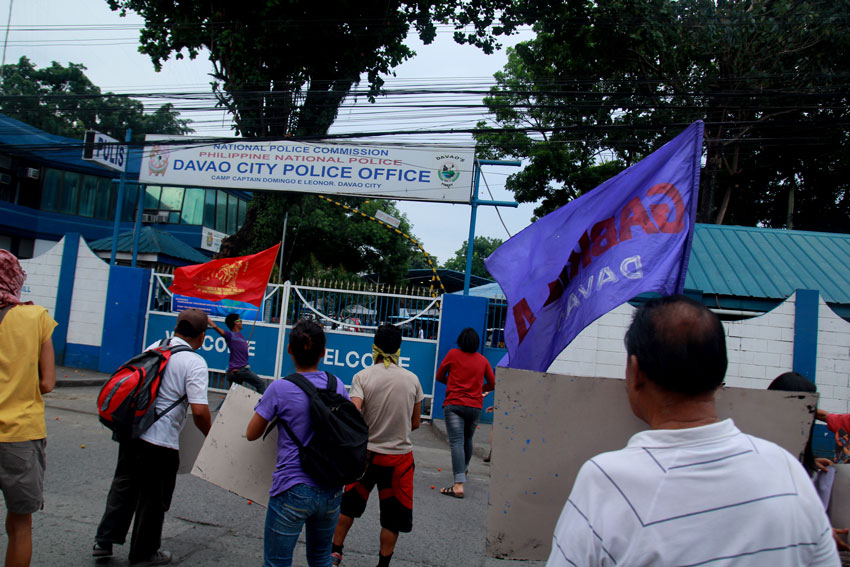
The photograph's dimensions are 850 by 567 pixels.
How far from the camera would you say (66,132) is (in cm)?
3847

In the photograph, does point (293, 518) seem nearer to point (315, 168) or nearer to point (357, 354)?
point (357, 354)

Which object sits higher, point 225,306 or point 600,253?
point 600,253

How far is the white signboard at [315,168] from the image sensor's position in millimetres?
10445

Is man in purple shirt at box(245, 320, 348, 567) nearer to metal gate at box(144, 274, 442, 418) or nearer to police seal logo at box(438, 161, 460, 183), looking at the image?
metal gate at box(144, 274, 442, 418)

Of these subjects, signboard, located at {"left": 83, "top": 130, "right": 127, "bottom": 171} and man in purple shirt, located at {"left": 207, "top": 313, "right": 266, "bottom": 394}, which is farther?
signboard, located at {"left": 83, "top": 130, "right": 127, "bottom": 171}

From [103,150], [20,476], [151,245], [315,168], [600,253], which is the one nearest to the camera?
[600,253]

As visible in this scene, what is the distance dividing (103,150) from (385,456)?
1057 cm

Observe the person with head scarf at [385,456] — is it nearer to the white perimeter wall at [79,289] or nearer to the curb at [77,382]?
the curb at [77,382]

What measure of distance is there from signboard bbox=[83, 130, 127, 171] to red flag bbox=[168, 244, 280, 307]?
136 inches

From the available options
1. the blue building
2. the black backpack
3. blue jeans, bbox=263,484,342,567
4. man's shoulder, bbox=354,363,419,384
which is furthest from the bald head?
the blue building

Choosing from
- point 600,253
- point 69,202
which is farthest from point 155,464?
point 69,202

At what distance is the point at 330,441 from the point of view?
2.98 metres

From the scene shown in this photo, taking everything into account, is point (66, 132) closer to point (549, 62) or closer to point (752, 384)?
point (549, 62)

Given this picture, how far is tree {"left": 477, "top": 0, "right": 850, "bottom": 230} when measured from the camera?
1420 cm
